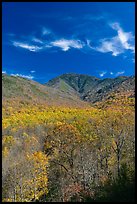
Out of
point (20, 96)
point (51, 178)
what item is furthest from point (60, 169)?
point (20, 96)

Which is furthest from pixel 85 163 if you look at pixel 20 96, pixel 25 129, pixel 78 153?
pixel 20 96

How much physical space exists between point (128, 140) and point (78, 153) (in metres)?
4.12

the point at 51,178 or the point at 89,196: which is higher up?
the point at 89,196

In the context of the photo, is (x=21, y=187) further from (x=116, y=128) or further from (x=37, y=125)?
(x=37, y=125)

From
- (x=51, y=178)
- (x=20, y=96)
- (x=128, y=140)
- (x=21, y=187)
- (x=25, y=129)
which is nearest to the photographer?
(x=21, y=187)

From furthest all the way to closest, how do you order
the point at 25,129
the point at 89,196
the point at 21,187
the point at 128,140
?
the point at 25,129 < the point at 128,140 < the point at 21,187 < the point at 89,196

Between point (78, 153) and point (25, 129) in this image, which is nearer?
point (78, 153)

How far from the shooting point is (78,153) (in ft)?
76.6

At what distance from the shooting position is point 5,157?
2697cm

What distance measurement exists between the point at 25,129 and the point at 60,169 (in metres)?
19.5

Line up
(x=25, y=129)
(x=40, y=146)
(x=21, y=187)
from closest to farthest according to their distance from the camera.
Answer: (x=21, y=187), (x=40, y=146), (x=25, y=129)

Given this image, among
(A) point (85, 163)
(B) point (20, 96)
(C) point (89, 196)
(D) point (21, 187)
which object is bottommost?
(D) point (21, 187)

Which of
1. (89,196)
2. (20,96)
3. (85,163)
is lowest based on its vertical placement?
(85,163)

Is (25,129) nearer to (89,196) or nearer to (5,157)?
(5,157)
